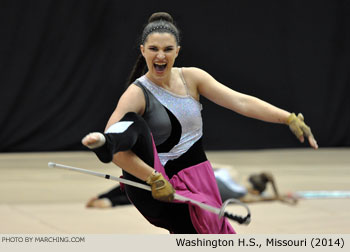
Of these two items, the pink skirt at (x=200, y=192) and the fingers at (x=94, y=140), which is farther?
the pink skirt at (x=200, y=192)

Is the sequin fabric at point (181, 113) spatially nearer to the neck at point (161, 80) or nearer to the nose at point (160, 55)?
the neck at point (161, 80)

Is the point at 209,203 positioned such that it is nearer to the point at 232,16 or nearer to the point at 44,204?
the point at 44,204

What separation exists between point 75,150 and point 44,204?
2693mm

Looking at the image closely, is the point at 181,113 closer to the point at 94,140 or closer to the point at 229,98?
the point at 229,98

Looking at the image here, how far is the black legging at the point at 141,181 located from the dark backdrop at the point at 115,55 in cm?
492

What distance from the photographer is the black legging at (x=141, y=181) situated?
77.4 inches

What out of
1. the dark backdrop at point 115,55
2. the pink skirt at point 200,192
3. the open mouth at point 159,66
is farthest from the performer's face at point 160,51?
the dark backdrop at point 115,55

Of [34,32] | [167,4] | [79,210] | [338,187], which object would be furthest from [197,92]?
[34,32]

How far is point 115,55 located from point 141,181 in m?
5.21

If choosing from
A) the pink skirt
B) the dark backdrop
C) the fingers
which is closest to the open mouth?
the pink skirt

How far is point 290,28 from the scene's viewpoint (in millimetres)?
7516

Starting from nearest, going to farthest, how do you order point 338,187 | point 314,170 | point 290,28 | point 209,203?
point 209,203
point 338,187
point 314,170
point 290,28

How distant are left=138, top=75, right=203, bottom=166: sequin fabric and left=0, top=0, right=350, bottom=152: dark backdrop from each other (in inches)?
188

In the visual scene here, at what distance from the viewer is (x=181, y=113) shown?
2.27 metres
